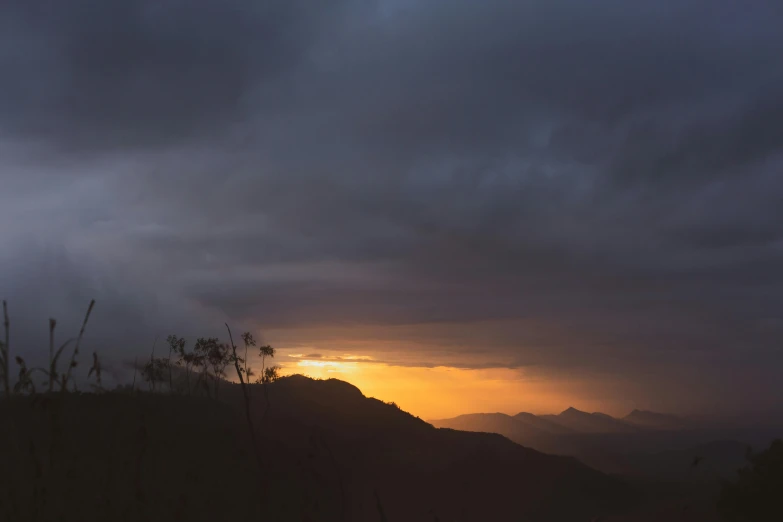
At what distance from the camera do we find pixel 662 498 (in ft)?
207

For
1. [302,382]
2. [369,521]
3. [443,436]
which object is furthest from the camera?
[302,382]

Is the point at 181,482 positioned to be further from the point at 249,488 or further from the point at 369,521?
the point at 369,521

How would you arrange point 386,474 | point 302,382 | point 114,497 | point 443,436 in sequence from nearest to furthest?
point 114,497 < point 386,474 < point 443,436 < point 302,382

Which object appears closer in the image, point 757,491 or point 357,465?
point 757,491

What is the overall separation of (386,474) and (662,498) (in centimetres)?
3105

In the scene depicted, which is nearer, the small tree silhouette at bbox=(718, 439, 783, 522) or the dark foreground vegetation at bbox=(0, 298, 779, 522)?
the dark foreground vegetation at bbox=(0, 298, 779, 522)

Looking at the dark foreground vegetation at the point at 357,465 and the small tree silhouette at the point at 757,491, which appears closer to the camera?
the dark foreground vegetation at the point at 357,465

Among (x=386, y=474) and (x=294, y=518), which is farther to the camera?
(x=386, y=474)

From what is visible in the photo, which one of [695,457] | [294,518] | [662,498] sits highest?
[695,457]

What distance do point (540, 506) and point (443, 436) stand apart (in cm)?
2812

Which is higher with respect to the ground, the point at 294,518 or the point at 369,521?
the point at 294,518

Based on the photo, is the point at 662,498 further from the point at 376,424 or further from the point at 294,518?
the point at 294,518

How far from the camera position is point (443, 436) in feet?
279

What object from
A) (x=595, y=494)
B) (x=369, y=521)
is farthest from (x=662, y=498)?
(x=369, y=521)
